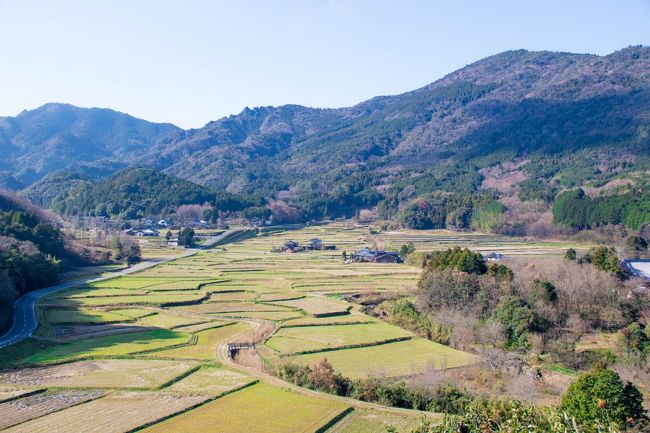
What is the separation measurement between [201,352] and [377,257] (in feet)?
112

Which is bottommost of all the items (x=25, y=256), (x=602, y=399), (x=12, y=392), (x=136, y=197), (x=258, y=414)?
(x=258, y=414)

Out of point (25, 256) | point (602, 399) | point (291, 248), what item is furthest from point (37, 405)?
point (291, 248)

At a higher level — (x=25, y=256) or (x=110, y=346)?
(x=25, y=256)

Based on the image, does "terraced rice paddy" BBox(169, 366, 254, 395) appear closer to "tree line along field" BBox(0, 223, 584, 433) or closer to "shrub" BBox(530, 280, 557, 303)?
"tree line along field" BBox(0, 223, 584, 433)

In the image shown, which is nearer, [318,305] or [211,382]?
[211,382]

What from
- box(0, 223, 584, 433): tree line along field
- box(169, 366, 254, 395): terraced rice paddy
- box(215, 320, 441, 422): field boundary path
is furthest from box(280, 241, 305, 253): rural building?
box(169, 366, 254, 395): terraced rice paddy

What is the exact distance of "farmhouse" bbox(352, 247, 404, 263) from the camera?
59312 mm

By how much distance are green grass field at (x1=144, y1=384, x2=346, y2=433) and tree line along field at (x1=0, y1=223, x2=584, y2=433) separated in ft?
0.12

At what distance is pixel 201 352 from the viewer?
26859 millimetres

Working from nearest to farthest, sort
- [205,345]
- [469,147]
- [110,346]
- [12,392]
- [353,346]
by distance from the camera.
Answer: [12,392] → [110,346] → [205,345] → [353,346] → [469,147]

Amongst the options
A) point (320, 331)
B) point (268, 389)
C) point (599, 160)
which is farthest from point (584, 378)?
point (599, 160)

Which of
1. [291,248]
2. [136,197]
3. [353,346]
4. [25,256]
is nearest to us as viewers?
[353,346]

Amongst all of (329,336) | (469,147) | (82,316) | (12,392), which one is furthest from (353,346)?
(469,147)

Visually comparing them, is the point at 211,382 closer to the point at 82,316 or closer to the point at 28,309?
the point at 82,316
